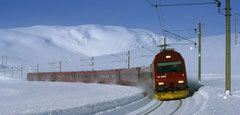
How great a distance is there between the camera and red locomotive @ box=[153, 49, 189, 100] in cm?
3347

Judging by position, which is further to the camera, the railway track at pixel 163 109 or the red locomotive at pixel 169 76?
the red locomotive at pixel 169 76

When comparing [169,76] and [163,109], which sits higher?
Answer: [169,76]

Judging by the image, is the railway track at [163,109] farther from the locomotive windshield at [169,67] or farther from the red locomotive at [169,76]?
the locomotive windshield at [169,67]

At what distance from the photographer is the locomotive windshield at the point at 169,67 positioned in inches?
1366

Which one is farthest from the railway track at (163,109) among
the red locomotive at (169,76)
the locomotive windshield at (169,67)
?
the locomotive windshield at (169,67)

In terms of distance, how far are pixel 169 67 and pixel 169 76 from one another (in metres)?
0.77

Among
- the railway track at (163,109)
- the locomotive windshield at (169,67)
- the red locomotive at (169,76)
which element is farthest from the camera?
the locomotive windshield at (169,67)

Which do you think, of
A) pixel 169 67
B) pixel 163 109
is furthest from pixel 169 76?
pixel 163 109

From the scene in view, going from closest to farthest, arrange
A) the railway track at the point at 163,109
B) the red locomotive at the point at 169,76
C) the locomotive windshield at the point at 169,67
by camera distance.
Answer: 1. the railway track at the point at 163,109
2. the red locomotive at the point at 169,76
3. the locomotive windshield at the point at 169,67

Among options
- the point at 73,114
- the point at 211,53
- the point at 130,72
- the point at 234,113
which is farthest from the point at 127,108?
the point at 211,53

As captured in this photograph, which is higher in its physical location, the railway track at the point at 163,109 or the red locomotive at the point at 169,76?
the red locomotive at the point at 169,76

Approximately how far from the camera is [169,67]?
34844 mm

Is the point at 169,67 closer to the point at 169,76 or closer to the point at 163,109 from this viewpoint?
the point at 169,76

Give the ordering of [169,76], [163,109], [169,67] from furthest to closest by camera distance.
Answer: [169,67], [169,76], [163,109]
